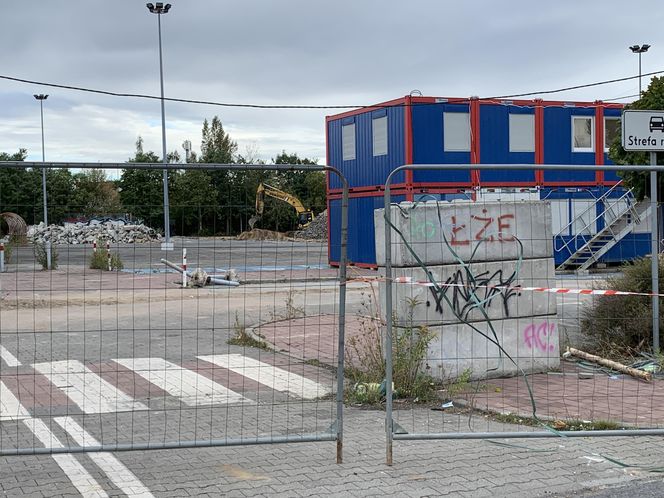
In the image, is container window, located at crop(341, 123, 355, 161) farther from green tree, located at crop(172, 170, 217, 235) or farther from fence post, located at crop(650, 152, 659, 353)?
green tree, located at crop(172, 170, 217, 235)

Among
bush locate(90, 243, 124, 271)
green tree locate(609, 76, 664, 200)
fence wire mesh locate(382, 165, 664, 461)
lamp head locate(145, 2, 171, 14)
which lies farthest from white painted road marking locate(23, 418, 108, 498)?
lamp head locate(145, 2, 171, 14)

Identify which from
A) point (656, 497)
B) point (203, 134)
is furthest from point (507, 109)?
point (203, 134)

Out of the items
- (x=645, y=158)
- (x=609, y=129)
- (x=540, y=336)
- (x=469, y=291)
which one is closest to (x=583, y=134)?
(x=609, y=129)

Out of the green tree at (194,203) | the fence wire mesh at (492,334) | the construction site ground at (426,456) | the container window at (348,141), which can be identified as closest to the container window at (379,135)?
the container window at (348,141)

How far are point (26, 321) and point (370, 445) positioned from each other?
1065cm

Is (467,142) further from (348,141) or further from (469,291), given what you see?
(469,291)

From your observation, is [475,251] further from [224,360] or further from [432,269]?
[224,360]

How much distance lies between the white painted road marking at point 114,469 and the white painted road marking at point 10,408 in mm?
799

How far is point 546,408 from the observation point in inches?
284

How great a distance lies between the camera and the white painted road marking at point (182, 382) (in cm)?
812

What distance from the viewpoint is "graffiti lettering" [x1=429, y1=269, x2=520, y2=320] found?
315 inches

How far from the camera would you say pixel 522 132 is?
25734mm

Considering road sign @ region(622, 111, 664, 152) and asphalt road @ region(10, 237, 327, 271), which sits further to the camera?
road sign @ region(622, 111, 664, 152)

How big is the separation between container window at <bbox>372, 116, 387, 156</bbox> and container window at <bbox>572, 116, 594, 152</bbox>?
21.6 ft
